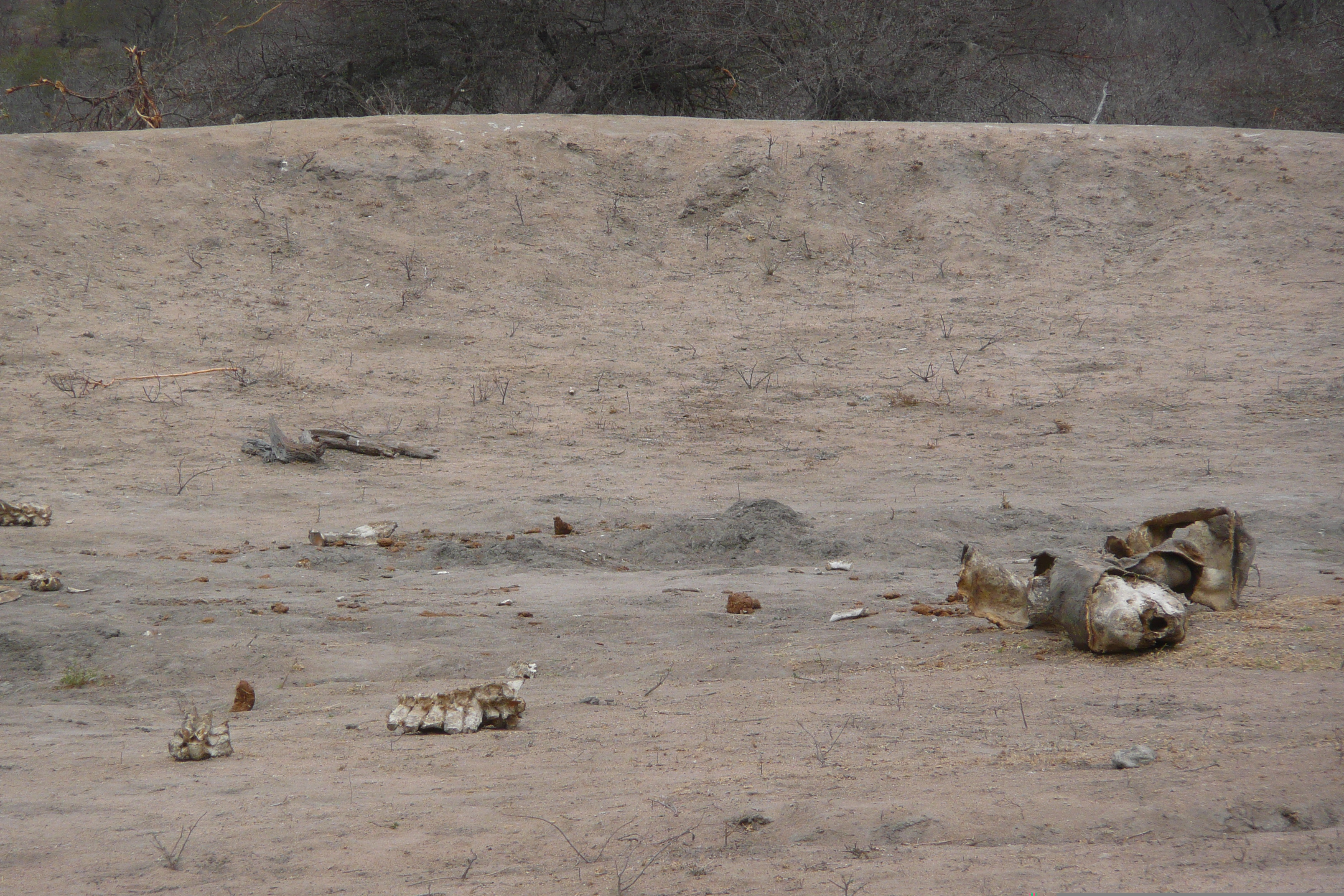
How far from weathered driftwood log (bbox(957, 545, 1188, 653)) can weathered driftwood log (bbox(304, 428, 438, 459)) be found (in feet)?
15.7

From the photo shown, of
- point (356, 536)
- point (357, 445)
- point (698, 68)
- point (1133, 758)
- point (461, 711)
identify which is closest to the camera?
point (1133, 758)

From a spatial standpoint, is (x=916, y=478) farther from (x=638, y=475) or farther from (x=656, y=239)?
(x=656, y=239)

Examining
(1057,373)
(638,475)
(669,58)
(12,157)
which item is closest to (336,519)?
(638,475)

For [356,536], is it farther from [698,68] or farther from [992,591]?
[698,68]

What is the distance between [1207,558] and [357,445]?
17.8 feet

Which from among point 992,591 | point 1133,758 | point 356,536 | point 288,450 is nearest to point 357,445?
point 288,450

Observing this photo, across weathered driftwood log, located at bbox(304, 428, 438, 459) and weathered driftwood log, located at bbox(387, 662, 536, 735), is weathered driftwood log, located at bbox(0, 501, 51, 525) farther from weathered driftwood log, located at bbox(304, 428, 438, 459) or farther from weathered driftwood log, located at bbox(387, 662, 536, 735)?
weathered driftwood log, located at bbox(387, 662, 536, 735)

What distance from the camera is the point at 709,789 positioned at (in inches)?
97.0

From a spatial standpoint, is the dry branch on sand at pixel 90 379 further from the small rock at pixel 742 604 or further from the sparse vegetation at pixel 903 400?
the small rock at pixel 742 604

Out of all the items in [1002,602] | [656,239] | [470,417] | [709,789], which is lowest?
[709,789]

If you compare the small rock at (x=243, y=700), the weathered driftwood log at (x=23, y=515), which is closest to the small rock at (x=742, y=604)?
the small rock at (x=243, y=700)

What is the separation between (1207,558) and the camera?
384 cm

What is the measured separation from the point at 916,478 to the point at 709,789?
4.87 metres

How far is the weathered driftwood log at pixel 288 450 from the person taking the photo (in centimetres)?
731
